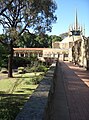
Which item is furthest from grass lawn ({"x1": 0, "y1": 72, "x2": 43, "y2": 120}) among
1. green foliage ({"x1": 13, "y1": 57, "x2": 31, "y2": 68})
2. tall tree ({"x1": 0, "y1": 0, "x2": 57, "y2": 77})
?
green foliage ({"x1": 13, "y1": 57, "x2": 31, "y2": 68})

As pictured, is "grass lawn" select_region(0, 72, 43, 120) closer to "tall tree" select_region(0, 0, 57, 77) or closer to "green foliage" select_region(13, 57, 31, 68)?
"tall tree" select_region(0, 0, 57, 77)

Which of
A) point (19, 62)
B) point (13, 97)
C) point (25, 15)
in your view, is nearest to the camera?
point (13, 97)

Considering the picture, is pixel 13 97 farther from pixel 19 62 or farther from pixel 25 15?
pixel 19 62

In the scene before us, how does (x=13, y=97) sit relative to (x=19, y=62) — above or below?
below

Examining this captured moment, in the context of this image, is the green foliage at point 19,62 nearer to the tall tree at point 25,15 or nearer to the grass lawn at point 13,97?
the tall tree at point 25,15

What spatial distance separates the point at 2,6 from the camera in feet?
96.7

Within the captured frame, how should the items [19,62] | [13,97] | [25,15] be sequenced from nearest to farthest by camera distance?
1. [13,97]
2. [25,15]
3. [19,62]

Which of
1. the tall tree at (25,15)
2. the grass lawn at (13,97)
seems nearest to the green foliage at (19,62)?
the tall tree at (25,15)

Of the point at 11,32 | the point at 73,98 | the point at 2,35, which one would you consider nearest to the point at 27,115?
the point at 73,98

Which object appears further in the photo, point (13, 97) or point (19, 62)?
point (19, 62)

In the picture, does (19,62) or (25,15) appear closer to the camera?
(25,15)

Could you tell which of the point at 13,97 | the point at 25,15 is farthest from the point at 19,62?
the point at 13,97

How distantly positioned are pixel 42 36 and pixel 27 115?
2809cm

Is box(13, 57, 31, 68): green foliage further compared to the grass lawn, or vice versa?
box(13, 57, 31, 68): green foliage
